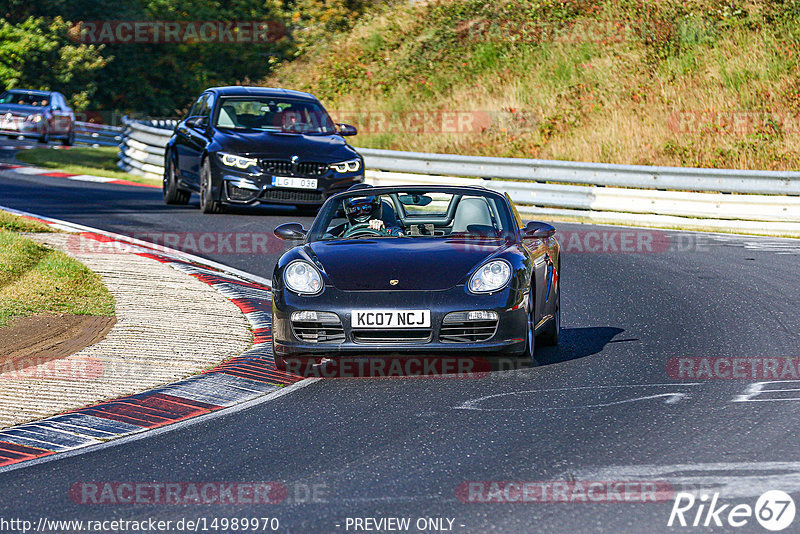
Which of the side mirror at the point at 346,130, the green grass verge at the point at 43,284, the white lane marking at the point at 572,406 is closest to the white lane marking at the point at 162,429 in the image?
the white lane marking at the point at 572,406

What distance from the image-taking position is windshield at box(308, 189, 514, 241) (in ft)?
30.0

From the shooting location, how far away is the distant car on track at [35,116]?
33500mm

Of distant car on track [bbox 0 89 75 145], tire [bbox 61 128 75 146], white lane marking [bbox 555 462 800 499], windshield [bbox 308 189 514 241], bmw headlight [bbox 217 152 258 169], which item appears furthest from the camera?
tire [bbox 61 128 75 146]

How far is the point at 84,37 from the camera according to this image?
158 feet

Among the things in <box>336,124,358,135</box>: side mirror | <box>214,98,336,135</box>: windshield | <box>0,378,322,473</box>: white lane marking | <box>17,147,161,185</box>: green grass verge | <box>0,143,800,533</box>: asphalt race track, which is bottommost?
<box>0,378,322,473</box>: white lane marking

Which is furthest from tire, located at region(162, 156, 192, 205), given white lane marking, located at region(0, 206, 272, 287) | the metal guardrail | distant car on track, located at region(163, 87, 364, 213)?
the metal guardrail

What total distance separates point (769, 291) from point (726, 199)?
6.48m

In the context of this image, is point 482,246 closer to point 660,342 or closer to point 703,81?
point 660,342

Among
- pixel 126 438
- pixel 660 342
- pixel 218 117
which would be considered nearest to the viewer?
pixel 126 438

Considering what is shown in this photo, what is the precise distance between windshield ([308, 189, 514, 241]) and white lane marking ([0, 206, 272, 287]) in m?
2.68

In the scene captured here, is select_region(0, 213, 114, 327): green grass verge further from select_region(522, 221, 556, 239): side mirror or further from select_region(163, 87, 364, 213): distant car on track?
select_region(163, 87, 364, 213): distant car on track

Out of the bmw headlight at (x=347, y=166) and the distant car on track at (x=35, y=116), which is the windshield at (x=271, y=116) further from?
the distant car on track at (x=35, y=116)

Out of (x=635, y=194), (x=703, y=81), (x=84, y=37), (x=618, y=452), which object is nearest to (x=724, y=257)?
(x=635, y=194)

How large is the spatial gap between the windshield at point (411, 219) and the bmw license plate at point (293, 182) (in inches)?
280
